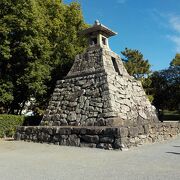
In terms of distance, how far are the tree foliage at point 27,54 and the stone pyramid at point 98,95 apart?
3101mm

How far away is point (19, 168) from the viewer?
631 centimetres

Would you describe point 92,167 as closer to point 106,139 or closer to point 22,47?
point 106,139

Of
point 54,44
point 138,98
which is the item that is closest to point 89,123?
point 138,98

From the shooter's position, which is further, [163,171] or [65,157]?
[65,157]

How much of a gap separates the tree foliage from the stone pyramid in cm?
310

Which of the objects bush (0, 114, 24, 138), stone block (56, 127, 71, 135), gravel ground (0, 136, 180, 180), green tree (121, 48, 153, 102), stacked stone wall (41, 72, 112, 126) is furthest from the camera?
green tree (121, 48, 153, 102)

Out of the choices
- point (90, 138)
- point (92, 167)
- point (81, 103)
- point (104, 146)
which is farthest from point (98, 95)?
point (92, 167)

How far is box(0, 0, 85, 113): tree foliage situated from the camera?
629 inches

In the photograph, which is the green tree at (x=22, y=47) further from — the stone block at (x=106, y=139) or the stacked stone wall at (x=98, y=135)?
the stone block at (x=106, y=139)

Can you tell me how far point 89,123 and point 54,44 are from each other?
35.9 feet

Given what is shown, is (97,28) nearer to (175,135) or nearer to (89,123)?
(89,123)

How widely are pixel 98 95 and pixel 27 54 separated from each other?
249 inches

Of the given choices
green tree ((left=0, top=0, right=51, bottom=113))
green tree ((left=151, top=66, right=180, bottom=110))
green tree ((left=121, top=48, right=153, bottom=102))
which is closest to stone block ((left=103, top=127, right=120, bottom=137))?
green tree ((left=0, top=0, right=51, bottom=113))

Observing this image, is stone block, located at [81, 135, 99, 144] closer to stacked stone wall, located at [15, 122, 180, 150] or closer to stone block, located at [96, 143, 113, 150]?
stacked stone wall, located at [15, 122, 180, 150]
